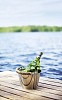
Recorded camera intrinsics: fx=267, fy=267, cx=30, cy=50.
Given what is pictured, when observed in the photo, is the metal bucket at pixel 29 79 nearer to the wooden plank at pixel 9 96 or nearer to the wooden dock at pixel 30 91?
the wooden dock at pixel 30 91

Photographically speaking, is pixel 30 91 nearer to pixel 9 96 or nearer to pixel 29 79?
pixel 29 79

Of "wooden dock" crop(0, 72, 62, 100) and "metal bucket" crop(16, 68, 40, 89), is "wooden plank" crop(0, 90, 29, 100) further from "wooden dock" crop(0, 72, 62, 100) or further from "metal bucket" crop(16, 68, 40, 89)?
"metal bucket" crop(16, 68, 40, 89)

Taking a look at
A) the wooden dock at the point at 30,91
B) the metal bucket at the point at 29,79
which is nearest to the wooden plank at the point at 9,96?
the wooden dock at the point at 30,91

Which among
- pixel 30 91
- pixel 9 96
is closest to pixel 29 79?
pixel 30 91

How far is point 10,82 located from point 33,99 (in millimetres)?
673

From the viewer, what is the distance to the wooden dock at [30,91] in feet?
8.68

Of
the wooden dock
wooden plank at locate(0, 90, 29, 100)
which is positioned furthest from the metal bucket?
wooden plank at locate(0, 90, 29, 100)

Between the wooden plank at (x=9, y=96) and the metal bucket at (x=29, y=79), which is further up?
the metal bucket at (x=29, y=79)

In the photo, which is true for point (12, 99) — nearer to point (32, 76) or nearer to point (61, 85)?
point (32, 76)

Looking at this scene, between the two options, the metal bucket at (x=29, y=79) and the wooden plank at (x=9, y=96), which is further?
the metal bucket at (x=29, y=79)

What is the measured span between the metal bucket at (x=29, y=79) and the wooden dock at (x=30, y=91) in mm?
62

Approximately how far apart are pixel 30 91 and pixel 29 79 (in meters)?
0.13

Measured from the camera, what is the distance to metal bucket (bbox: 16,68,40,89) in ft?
9.45

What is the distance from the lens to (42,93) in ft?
9.10
